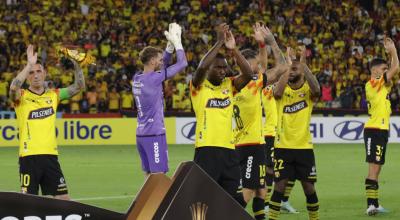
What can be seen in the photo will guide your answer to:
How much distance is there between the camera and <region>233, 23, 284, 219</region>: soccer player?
10180 millimetres

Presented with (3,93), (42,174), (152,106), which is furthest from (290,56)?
(3,93)

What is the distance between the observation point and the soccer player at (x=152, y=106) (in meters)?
11.4

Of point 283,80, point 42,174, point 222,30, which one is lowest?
point 42,174

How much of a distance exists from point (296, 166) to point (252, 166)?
→ 691 millimetres

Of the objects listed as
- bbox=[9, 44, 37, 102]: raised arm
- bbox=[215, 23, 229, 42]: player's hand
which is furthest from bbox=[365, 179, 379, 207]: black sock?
bbox=[9, 44, 37, 102]: raised arm

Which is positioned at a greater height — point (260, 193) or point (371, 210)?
point (260, 193)

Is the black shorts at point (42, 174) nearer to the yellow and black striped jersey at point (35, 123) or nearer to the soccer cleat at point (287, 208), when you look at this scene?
the yellow and black striped jersey at point (35, 123)

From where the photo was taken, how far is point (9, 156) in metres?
23.3

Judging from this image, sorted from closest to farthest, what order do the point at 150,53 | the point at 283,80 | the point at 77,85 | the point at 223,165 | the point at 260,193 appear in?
the point at 223,165, the point at 77,85, the point at 283,80, the point at 260,193, the point at 150,53

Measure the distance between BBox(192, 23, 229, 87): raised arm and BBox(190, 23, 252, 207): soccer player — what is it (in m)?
0.01

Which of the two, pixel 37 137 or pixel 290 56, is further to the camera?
pixel 290 56

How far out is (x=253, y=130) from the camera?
33.9ft

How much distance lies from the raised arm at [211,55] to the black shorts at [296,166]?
1952 millimetres

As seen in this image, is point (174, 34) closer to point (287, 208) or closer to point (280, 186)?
point (280, 186)
